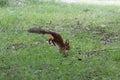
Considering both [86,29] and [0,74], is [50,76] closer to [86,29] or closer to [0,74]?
[0,74]

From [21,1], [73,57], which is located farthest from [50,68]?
[21,1]

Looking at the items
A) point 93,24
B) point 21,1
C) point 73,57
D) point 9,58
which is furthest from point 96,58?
point 21,1

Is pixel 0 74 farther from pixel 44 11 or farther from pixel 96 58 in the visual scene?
pixel 44 11

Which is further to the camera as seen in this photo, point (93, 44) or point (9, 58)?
point (93, 44)

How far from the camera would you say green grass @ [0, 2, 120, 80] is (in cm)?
570

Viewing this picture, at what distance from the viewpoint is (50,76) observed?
217 inches

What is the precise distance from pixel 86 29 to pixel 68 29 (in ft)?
1.27

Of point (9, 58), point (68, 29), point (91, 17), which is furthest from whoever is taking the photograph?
point (91, 17)

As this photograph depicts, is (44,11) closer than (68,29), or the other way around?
(68,29)

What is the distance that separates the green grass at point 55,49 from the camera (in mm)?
5695

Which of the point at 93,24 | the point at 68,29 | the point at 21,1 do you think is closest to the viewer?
the point at 68,29

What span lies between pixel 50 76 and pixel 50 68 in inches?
14.1

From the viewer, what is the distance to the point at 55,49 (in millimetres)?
6785

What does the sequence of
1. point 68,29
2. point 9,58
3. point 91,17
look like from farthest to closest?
point 91,17 < point 68,29 < point 9,58
